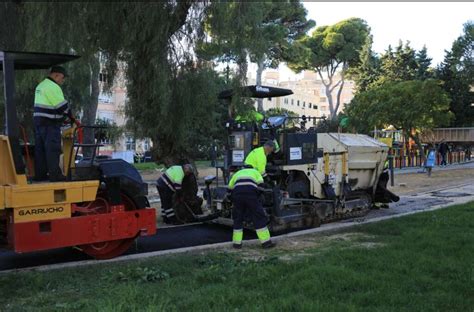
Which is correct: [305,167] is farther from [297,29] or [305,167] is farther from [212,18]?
[297,29]

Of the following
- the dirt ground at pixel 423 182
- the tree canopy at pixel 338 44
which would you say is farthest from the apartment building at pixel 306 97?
the dirt ground at pixel 423 182

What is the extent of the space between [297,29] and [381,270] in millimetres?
37005

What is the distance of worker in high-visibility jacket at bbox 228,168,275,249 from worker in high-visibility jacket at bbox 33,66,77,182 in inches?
114

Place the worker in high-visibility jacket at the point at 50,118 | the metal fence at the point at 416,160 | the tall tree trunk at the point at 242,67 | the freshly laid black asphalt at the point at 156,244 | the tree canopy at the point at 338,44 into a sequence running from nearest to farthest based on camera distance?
the worker in high-visibility jacket at the point at 50,118, the freshly laid black asphalt at the point at 156,244, the tall tree trunk at the point at 242,67, the metal fence at the point at 416,160, the tree canopy at the point at 338,44

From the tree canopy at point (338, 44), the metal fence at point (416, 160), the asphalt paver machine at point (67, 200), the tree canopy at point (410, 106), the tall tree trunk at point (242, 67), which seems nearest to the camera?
the asphalt paver machine at point (67, 200)

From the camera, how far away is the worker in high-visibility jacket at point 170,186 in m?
10.8

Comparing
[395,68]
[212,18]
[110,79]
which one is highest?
[395,68]

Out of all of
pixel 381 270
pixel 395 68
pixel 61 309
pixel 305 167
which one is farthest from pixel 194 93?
pixel 395 68

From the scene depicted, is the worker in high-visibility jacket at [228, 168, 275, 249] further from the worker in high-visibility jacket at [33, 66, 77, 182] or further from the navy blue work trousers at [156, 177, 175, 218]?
the worker in high-visibility jacket at [33, 66, 77, 182]

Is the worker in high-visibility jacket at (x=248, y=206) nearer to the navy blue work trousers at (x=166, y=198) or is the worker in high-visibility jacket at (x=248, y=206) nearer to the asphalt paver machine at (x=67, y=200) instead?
the asphalt paver machine at (x=67, y=200)

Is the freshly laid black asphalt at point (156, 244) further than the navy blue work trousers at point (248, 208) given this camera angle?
No

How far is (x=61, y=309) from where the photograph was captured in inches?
195

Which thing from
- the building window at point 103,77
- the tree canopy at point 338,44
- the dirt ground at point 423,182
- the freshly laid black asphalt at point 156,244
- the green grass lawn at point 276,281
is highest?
the tree canopy at point 338,44

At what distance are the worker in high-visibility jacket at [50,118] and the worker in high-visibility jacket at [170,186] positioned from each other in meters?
4.19
